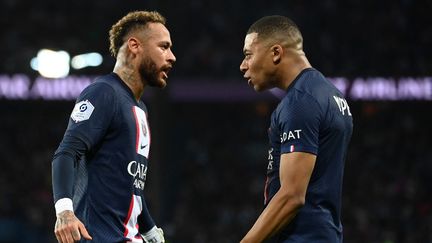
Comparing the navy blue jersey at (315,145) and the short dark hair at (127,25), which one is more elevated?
the short dark hair at (127,25)

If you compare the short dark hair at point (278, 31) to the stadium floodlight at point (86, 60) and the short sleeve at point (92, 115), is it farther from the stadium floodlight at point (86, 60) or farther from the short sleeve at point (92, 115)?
the stadium floodlight at point (86, 60)

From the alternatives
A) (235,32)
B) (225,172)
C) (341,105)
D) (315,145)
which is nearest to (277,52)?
(341,105)

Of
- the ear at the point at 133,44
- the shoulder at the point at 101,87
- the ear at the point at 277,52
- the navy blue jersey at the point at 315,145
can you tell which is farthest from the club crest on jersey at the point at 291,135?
the ear at the point at 133,44

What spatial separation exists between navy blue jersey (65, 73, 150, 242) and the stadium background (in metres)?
12.9

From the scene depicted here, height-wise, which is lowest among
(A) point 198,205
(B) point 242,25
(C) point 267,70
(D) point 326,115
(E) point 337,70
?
(A) point 198,205

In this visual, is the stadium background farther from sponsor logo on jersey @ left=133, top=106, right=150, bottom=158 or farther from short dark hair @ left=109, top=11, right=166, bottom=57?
sponsor logo on jersey @ left=133, top=106, right=150, bottom=158

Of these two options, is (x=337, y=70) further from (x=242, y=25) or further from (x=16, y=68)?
(x=16, y=68)

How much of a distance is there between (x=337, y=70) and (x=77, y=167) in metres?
15.3

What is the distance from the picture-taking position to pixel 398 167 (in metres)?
18.5

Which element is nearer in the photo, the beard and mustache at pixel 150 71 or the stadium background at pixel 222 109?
the beard and mustache at pixel 150 71

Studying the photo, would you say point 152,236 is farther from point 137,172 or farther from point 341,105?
point 341,105

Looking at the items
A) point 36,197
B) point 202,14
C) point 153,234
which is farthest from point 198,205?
point 153,234

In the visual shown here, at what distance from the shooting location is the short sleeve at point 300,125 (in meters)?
3.84

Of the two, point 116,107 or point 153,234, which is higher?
point 116,107
